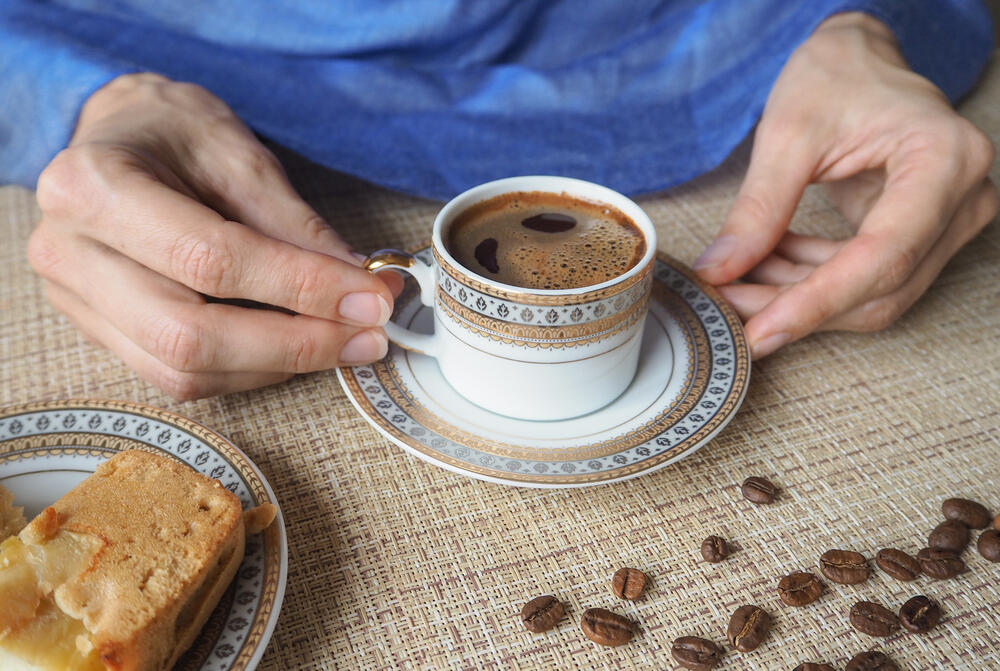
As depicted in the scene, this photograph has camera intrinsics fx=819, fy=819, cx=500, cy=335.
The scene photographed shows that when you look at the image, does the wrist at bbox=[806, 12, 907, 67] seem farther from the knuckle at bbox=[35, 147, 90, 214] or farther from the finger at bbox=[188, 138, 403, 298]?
the knuckle at bbox=[35, 147, 90, 214]

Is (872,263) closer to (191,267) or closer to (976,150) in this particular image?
(976,150)

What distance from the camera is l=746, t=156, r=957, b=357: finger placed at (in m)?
1.03

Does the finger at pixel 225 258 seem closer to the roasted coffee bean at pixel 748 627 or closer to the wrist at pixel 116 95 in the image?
the wrist at pixel 116 95

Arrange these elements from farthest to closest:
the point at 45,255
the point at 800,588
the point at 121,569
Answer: the point at 45,255 → the point at 800,588 → the point at 121,569

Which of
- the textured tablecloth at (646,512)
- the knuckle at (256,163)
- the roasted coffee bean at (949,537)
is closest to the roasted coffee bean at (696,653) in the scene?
the textured tablecloth at (646,512)

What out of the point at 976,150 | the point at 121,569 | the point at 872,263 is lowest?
the point at 121,569

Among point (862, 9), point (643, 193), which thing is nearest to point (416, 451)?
point (643, 193)

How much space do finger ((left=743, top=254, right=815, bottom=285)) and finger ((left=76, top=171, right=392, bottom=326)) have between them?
23.2 inches

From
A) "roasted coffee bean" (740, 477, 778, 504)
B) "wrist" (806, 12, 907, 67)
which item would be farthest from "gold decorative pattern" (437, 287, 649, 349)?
"wrist" (806, 12, 907, 67)

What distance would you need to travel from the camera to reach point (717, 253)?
1.14 meters

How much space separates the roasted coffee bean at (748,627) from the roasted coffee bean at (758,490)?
5.4 inches

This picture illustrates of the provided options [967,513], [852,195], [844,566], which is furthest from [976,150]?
[844,566]

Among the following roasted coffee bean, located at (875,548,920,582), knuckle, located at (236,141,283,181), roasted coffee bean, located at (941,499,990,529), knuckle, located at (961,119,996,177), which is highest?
knuckle, located at (961,119,996,177)

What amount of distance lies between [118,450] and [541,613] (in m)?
0.45
